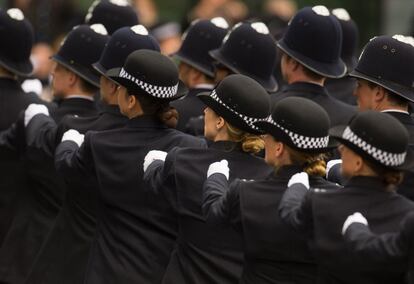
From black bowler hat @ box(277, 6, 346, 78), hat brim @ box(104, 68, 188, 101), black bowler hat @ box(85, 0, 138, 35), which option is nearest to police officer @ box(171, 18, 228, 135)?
black bowler hat @ box(85, 0, 138, 35)

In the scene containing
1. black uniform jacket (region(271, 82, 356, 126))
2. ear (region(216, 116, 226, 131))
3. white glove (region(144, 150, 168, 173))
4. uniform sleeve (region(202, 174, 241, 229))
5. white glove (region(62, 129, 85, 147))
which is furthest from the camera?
black uniform jacket (region(271, 82, 356, 126))

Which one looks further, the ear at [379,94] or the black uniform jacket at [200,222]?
the ear at [379,94]

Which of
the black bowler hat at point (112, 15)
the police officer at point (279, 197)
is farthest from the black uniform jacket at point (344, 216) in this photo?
the black bowler hat at point (112, 15)

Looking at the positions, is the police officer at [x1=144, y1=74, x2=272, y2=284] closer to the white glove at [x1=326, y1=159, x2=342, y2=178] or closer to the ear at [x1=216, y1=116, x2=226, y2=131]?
the ear at [x1=216, y1=116, x2=226, y2=131]

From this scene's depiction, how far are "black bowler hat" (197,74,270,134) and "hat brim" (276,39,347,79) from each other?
1.59 meters

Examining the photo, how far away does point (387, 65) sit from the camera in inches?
314

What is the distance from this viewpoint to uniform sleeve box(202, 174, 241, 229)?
269 inches

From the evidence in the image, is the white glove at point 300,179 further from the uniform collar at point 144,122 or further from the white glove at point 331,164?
the uniform collar at point 144,122

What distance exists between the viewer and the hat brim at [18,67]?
9.38 m

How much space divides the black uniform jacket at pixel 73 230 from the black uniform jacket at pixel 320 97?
1092 mm

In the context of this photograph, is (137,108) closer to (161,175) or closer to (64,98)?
(161,175)

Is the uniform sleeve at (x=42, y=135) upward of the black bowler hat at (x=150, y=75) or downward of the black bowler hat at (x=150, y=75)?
downward

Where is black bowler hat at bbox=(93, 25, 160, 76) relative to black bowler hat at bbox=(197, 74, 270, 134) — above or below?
below

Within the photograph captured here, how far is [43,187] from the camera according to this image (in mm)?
8906
